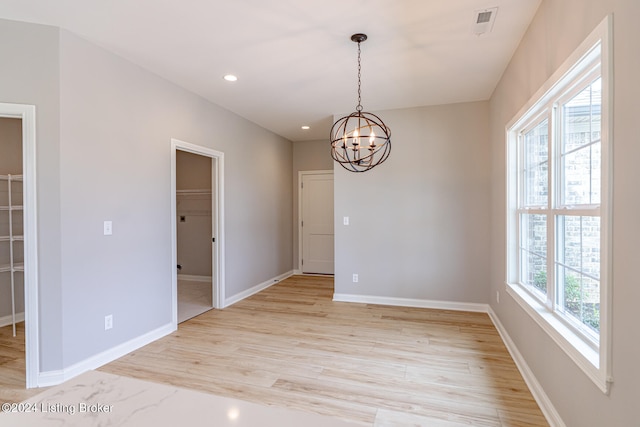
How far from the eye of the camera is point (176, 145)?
11.7 feet

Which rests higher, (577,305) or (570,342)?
(577,305)

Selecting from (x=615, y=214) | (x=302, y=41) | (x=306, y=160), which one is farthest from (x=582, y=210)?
(x=306, y=160)

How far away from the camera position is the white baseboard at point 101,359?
2439 millimetres

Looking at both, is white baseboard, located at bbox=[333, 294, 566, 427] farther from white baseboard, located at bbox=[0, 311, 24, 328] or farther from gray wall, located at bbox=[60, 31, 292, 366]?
white baseboard, located at bbox=[0, 311, 24, 328]

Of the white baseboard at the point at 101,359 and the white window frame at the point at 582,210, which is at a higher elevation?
the white window frame at the point at 582,210

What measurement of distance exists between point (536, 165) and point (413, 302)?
242 cm

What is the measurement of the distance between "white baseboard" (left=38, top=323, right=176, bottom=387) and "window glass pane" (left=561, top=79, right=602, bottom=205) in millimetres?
3671

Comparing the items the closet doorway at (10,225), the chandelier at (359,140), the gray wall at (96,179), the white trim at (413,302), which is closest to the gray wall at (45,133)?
the gray wall at (96,179)

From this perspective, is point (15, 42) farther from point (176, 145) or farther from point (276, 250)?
point (276, 250)

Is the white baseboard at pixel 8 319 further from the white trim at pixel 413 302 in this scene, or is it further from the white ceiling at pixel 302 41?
the white trim at pixel 413 302

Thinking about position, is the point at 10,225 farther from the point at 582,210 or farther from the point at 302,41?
the point at 582,210

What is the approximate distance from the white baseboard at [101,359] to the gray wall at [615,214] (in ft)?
10.9

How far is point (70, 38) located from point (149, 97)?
776 millimetres

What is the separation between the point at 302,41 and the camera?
267 centimetres
